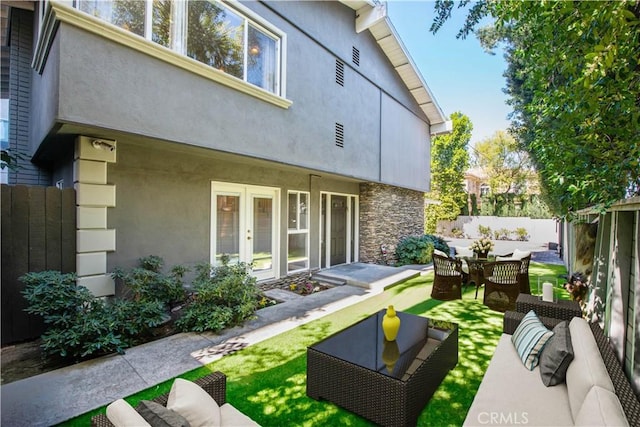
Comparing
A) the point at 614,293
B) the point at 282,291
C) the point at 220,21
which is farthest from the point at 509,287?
the point at 220,21

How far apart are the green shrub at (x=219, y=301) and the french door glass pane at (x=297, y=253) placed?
2.93 metres

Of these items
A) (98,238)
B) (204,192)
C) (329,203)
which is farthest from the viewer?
(329,203)

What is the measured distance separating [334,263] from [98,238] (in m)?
7.16

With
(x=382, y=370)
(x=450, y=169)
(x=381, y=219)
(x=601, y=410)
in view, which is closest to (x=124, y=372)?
(x=382, y=370)

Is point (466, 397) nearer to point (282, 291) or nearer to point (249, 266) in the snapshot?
point (249, 266)

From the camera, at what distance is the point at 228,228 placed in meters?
7.35

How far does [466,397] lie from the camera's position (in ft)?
11.1

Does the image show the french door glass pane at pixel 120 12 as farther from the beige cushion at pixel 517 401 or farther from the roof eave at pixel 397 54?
the roof eave at pixel 397 54

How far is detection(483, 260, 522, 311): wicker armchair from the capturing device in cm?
625

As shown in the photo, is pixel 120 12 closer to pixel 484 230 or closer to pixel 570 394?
pixel 570 394

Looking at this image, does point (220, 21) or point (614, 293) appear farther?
point (220, 21)

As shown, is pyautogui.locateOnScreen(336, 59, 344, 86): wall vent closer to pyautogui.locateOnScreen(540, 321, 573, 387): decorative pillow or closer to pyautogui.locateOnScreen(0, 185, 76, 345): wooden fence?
pyautogui.locateOnScreen(0, 185, 76, 345): wooden fence

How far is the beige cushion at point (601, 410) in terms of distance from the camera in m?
1.75

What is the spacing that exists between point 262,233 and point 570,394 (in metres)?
6.75
